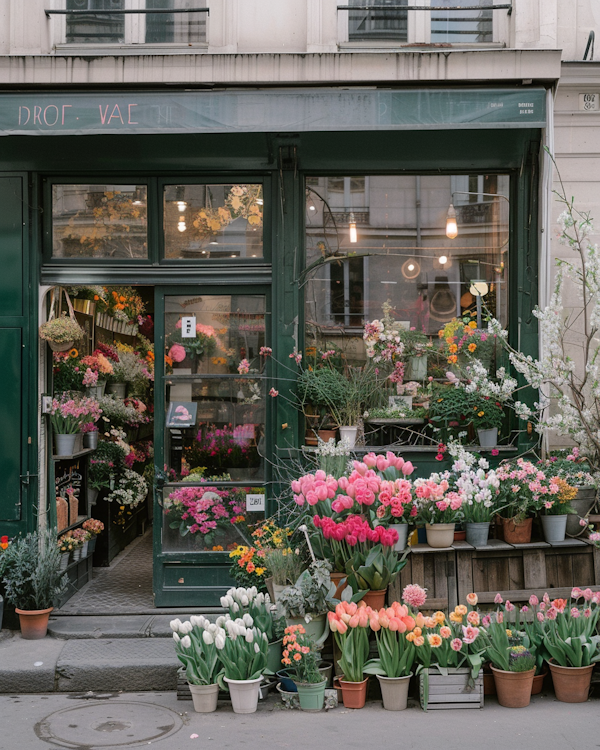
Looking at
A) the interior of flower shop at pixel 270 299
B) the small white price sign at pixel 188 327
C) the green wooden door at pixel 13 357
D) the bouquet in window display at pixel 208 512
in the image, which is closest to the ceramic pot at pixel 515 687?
the interior of flower shop at pixel 270 299

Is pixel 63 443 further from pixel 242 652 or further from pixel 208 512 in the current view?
pixel 242 652

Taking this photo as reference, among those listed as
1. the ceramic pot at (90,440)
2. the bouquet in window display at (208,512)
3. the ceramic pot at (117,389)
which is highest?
the ceramic pot at (117,389)

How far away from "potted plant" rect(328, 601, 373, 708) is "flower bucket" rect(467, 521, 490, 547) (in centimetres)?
110

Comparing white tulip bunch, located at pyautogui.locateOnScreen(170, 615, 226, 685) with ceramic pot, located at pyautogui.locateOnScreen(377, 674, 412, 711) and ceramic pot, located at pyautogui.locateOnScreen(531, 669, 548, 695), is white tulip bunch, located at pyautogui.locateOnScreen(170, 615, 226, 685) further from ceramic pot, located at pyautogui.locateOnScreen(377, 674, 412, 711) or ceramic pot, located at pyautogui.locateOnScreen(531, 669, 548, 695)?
ceramic pot, located at pyautogui.locateOnScreen(531, 669, 548, 695)

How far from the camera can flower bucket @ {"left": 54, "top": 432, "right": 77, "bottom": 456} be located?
763cm

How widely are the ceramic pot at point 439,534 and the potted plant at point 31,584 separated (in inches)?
129

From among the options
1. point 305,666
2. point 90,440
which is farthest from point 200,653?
point 90,440

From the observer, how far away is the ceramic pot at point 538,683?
18.1ft

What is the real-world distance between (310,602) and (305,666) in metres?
0.42

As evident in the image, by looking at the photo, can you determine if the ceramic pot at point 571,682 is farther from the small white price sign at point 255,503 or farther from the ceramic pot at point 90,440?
the ceramic pot at point 90,440

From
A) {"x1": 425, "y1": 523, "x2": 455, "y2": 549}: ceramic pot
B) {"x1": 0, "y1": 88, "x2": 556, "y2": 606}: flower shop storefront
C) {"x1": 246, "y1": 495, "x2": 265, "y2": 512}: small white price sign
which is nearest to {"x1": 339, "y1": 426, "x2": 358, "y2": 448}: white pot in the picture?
{"x1": 0, "y1": 88, "x2": 556, "y2": 606}: flower shop storefront

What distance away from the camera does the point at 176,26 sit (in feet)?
24.8

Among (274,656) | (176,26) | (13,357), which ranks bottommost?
(274,656)

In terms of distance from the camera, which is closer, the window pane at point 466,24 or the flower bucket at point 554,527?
the flower bucket at point 554,527
